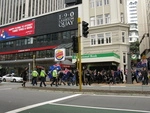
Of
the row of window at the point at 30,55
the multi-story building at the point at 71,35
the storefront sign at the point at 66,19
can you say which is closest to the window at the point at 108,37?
the multi-story building at the point at 71,35

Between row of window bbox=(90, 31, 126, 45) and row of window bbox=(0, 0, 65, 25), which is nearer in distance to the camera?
row of window bbox=(90, 31, 126, 45)

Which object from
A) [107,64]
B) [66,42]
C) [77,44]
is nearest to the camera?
[77,44]

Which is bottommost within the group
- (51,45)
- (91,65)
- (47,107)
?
(47,107)

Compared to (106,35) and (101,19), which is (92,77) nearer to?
(106,35)

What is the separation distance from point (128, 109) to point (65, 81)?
17.4 meters

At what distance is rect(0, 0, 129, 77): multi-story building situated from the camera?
33.9m

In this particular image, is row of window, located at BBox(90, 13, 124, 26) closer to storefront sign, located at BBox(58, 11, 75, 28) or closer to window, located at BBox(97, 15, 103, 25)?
window, located at BBox(97, 15, 103, 25)

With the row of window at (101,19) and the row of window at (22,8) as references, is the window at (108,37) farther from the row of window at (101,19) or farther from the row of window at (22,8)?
the row of window at (22,8)

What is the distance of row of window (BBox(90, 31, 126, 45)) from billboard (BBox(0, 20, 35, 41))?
1430cm

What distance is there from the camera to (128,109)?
29.8 ft

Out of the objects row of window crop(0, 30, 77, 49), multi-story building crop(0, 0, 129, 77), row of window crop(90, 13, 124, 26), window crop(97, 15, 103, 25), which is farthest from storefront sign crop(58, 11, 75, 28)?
window crop(97, 15, 103, 25)

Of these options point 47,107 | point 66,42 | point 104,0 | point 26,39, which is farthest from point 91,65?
point 47,107

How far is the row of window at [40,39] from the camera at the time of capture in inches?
1569

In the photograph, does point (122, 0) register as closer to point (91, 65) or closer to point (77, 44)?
point (91, 65)
